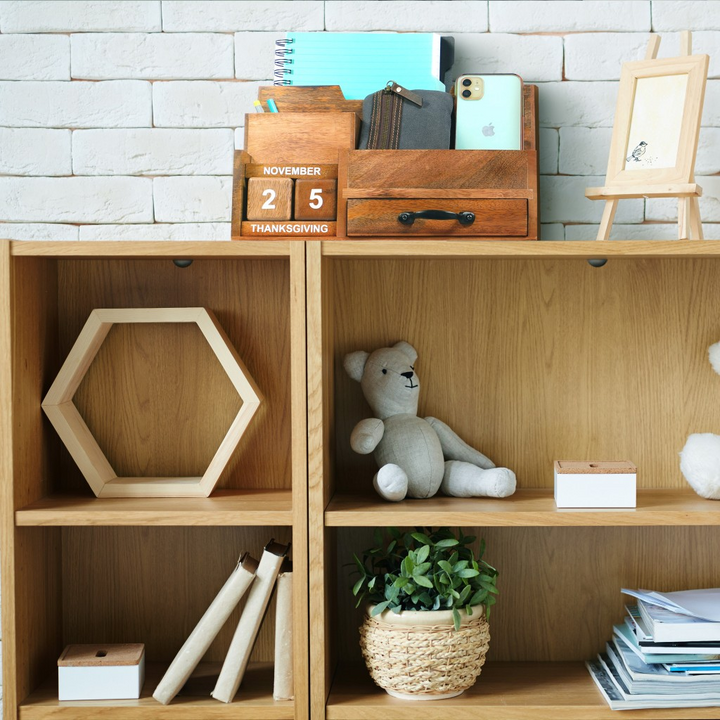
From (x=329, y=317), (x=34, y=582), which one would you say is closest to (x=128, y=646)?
(x=34, y=582)

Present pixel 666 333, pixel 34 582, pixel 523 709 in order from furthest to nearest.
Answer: pixel 666 333 → pixel 34 582 → pixel 523 709

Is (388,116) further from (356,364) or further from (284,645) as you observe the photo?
(284,645)

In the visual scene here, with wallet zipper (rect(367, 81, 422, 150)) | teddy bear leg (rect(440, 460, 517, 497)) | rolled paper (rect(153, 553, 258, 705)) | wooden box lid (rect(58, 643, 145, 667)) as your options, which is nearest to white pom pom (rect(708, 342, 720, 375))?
teddy bear leg (rect(440, 460, 517, 497))

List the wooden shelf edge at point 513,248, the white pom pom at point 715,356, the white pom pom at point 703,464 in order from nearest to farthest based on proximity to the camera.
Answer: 1. the wooden shelf edge at point 513,248
2. the white pom pom at point 703,464
3. the white pom pom at point 715,356

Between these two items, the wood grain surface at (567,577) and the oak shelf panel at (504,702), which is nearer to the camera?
the oak shelf panel at (504,702)

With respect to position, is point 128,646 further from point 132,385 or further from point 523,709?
point 523,709

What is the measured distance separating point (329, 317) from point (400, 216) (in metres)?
0.23

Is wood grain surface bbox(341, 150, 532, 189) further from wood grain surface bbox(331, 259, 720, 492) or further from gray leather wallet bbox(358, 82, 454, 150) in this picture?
wood grain surface bbox(331, 259, 720, 492)

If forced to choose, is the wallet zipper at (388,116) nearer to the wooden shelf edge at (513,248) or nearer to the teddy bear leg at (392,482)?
the wooden shelf edge at (513,248)

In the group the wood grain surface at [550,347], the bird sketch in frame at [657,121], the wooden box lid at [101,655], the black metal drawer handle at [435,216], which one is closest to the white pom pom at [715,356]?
the wood grain surface at [550,347]

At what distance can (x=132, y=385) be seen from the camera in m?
1.55

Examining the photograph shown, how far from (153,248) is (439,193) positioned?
472 mm

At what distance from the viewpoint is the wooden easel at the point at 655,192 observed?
134 cm

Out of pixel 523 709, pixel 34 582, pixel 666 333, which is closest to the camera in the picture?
pixel 523 709
